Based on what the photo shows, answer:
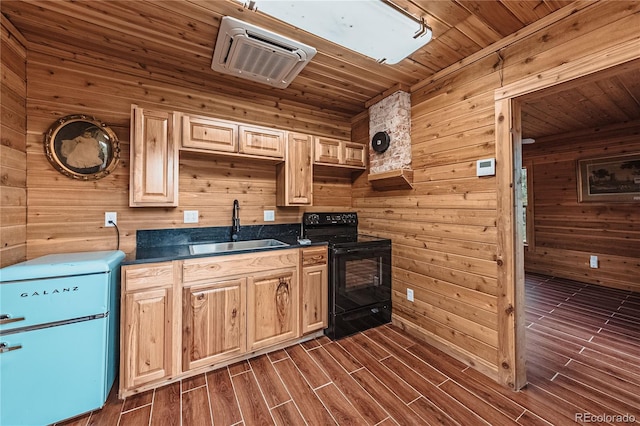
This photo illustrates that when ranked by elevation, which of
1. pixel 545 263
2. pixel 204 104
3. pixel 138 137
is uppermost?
pixel 204 104

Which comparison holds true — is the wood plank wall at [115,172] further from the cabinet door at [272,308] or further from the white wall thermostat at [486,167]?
the white wall thermostat at [486,167]

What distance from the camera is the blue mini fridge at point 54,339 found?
1.38 metres

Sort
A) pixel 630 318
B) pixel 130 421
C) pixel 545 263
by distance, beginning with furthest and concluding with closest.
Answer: pixel 545 263 < pixel 630 318 < pixel 130 421

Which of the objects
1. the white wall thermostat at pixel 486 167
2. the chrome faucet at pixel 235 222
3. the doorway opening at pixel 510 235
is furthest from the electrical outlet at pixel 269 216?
the doorway opening at pixel 510 235

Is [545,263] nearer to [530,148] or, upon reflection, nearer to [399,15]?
[530,148]

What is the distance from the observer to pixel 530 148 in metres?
4.70

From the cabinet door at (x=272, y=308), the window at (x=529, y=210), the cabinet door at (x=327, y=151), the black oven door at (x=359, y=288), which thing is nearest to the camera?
the cabinet door at (x=272, y=308)

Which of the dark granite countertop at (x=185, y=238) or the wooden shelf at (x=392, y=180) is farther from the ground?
the wooden shelf at (x=392, y=180)

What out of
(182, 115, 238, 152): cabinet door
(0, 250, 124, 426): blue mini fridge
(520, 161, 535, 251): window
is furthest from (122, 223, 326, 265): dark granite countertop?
(520, 161, 535, 251): window

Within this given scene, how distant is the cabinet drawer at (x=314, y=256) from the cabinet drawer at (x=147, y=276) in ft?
3.55

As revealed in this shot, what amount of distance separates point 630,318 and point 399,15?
3.99m

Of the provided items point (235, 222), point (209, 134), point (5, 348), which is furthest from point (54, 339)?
point (209, 134)

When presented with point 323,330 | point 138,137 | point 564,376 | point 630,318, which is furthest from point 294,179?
point 630,318

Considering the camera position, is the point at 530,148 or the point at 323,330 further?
the point at 530,148
